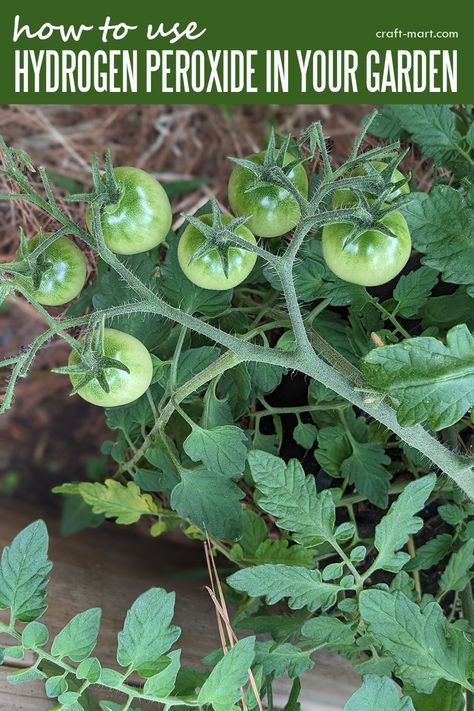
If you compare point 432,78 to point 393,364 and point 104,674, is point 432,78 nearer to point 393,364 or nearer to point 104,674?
point 393,364

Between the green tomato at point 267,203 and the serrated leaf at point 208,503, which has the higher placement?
the green tomato at point 267,203

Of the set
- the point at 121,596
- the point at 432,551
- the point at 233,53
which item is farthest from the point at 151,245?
the point at 121,596

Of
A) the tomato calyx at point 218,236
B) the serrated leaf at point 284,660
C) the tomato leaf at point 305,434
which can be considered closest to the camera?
the tomato calyx at point 218,236

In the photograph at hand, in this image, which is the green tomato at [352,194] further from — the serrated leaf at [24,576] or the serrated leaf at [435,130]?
the serrated leaf at [24,576]

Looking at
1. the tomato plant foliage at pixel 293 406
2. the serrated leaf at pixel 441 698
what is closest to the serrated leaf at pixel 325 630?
the tomato plant foliage at pixel 293 406

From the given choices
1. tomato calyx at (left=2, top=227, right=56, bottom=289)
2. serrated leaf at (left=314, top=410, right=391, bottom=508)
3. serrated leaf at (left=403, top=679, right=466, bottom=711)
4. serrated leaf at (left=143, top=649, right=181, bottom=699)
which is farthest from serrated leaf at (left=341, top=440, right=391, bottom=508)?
tomato calyx at (left=2, top=227, right=56, bottom=289)

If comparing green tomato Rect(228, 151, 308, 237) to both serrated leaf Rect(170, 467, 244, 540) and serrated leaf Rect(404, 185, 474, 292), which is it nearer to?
serrated leaf Rect(404, 185, 474, 292)
